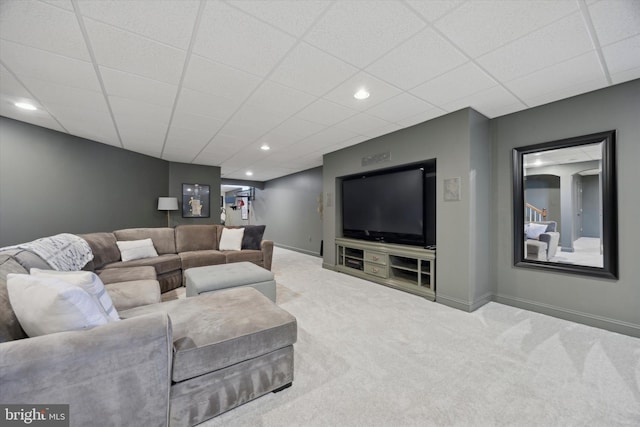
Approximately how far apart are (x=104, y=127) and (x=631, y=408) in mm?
5840

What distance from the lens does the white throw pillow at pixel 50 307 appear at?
3.50 feet

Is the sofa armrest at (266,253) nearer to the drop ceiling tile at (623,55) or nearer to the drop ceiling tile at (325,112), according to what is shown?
the drop ceiling tile at (325,112)

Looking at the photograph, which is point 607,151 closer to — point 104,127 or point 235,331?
point 235,331

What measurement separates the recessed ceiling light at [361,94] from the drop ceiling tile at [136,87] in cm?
176

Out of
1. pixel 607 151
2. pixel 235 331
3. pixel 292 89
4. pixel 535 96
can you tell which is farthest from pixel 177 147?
pixel 607 151

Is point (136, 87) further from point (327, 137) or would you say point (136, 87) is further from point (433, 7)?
point (433, 7)

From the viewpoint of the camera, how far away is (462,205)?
9.78 feet

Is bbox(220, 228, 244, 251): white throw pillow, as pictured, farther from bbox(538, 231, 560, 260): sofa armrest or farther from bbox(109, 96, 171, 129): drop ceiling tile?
bbox(538, 231, 560, 260): sofa armrest

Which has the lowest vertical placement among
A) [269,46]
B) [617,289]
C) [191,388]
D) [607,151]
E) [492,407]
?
[492,407]

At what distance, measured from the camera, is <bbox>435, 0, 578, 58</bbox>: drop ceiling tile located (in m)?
1.47

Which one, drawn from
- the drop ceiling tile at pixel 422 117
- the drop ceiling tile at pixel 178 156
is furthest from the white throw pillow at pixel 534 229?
the drop ceiling tile at pixel 178 156

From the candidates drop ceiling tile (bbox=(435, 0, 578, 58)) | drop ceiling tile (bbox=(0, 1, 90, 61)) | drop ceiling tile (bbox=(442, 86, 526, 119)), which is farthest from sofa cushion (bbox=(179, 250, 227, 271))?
drop ceiling tile (bbox=(435, 0, 578, 58))

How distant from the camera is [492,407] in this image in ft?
4.83

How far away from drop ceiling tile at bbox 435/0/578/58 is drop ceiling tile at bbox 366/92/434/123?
855mm
